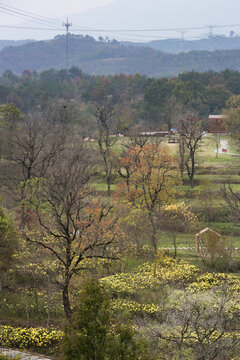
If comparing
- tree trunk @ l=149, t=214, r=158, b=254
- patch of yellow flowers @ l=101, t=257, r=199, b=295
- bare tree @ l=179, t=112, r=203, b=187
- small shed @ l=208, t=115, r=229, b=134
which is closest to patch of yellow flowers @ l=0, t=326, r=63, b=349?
patch of yellow flowers @ l=101, t=257, r=199, b=295

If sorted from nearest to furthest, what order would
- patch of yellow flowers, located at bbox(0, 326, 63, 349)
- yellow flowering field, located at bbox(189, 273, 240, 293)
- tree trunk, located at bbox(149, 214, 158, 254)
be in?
patch of yellow flowers, located at bbox(0, 326, 63, 349) < yellow flowering field, located at bbox(189, 273, 240, 293) < tree trunk, located at bbox(149, 214, 158, 254)

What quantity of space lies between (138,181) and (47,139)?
1445 cm

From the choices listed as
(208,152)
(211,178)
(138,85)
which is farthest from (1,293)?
(138,85)

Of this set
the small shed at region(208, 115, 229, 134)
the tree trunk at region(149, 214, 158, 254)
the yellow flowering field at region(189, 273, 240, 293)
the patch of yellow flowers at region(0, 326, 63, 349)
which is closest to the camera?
the patch of yellow flowers at region(0, 326, 63, 349)

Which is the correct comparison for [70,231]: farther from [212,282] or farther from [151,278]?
[212,282]

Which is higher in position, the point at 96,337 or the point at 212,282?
the point at 96,337

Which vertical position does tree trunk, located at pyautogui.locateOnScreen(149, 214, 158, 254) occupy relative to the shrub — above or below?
below

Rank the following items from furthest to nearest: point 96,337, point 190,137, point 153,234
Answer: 1. point 190,137
2. point 153,234
3. point 96,337

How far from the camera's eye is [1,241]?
64.1 ft

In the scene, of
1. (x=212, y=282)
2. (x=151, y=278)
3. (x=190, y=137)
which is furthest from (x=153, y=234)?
(x=190, y=137)

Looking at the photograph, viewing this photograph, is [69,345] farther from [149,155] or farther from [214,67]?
[214,67]

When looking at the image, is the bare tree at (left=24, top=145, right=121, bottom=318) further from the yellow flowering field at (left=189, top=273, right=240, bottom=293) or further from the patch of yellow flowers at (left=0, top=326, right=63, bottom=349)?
the yellow flowering field at (left=189, top=273, right=240, bottom=293)

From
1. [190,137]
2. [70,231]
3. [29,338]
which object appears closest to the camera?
[29,338]

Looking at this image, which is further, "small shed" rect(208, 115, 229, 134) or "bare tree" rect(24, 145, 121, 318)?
"small shed" rect(208, 115, 229, 134)
